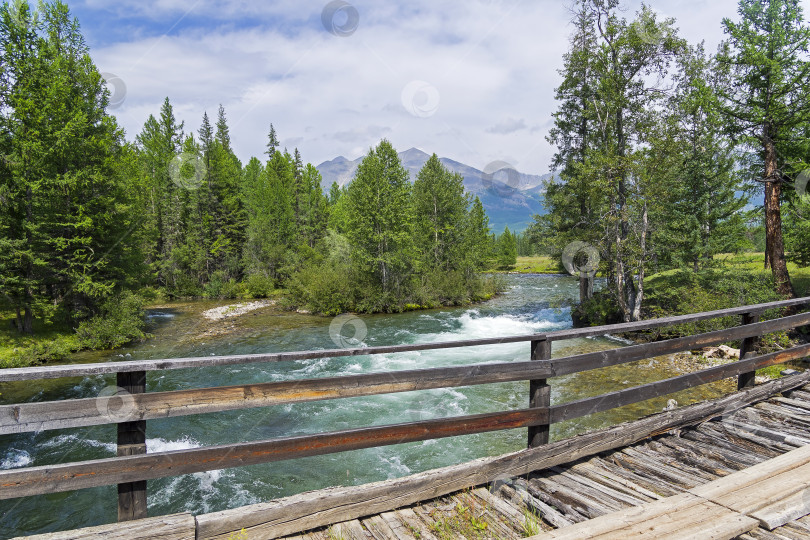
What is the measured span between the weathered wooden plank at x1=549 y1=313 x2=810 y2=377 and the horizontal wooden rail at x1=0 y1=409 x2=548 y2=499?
711 mm

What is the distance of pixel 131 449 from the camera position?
108 inches

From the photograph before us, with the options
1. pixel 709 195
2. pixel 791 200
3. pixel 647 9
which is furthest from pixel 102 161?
pixel 791 200

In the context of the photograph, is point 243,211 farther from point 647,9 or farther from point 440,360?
point 647,9

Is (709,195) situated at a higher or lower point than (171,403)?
higher

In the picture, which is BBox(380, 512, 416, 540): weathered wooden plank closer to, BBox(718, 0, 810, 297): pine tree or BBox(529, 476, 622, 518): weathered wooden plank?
BBox(529, 476, 622, 518): weathered wooden plank

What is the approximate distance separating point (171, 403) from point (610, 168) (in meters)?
20.0

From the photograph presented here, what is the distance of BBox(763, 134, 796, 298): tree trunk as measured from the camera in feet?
55.3

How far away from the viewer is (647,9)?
18297 mm

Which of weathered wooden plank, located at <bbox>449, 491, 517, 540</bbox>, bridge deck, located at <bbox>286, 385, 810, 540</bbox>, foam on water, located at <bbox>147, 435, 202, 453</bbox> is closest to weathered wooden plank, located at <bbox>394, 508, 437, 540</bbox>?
bridge deck, located at <bbox>286, 385, 810, 540</bbox>

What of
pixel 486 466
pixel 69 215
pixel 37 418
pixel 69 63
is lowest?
pixel 486 466

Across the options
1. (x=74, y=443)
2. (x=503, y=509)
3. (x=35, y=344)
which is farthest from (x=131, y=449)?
(x=35, y=344)

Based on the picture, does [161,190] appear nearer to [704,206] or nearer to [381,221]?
[381,221]

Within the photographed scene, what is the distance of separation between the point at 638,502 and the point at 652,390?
5.25ft

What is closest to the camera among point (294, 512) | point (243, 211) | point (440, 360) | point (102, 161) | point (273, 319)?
point (294, 512)
